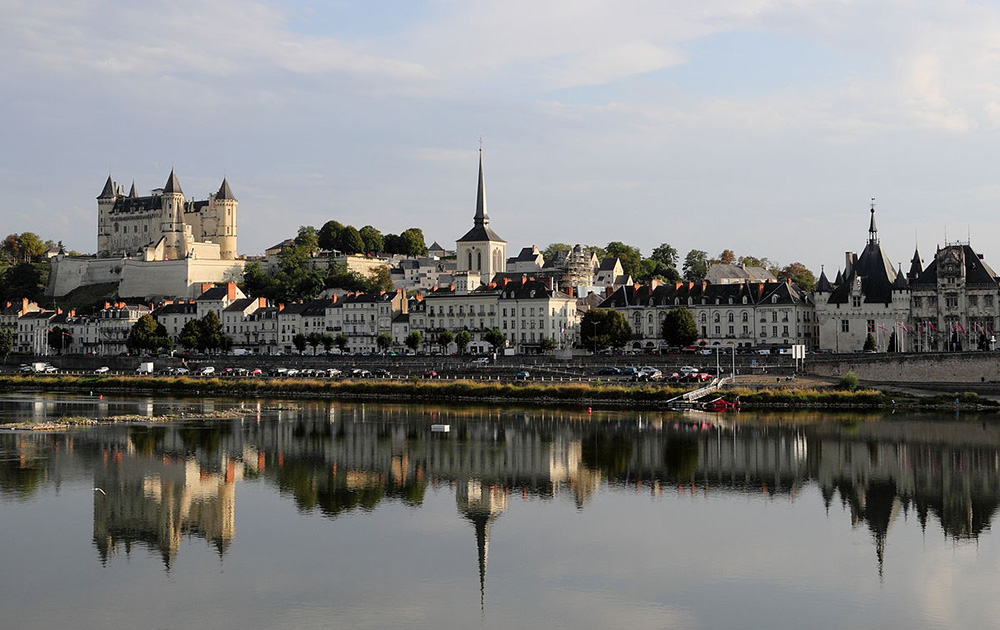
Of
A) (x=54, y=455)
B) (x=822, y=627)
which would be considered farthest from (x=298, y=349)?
(x=822, y=627)

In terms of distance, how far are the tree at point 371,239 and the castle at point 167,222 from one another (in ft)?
40.6

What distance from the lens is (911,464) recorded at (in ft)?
101

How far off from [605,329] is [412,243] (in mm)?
53888

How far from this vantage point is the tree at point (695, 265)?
348 feet

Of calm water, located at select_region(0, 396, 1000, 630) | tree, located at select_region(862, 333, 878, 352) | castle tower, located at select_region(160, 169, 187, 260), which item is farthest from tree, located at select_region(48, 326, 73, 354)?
tree, located at select_region(862, 333, 878, 352)

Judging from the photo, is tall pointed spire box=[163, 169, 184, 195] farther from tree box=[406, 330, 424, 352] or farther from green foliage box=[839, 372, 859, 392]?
green foliage box=[839, 372, 859, 392]

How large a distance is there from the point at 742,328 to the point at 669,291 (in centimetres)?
563

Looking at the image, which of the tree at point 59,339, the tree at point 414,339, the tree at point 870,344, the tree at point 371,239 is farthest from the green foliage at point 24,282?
the tree at point 870,344

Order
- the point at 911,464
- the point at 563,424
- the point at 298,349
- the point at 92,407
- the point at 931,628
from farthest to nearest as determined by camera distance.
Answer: the point at 298,349 < the point at 92,407 < the point at 563,424 < the point at 911,464 < the point at 931,628

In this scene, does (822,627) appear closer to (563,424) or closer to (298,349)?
(563,424)

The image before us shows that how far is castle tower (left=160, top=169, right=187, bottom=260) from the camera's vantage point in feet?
349

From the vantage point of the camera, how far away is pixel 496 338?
69.6 meters

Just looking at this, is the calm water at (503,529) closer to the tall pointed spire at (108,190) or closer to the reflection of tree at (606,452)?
the reflection of tree at (606,452)

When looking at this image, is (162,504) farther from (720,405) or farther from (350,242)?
(350,242)
